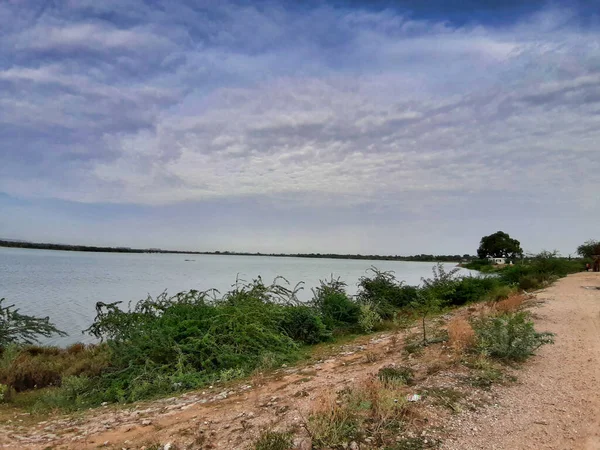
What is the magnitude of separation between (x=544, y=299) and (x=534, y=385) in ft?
32.1

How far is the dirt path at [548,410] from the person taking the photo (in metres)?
4.27

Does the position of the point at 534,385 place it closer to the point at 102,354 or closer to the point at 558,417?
the point at 558,417

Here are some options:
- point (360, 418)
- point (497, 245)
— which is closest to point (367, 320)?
point (360, 418)

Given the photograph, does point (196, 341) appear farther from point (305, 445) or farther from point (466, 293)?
point (466, 293)

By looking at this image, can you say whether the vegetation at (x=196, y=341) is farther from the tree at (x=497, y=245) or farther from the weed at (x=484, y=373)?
the tree at (x=497, y=245)

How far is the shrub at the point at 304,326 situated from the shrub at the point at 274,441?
24.3 feet

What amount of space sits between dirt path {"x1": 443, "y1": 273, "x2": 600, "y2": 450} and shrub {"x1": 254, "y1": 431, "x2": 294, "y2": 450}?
1517 millimetres

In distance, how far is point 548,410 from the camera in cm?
505

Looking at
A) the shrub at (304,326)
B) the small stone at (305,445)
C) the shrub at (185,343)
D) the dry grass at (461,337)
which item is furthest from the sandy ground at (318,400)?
the shrub at (304,326)

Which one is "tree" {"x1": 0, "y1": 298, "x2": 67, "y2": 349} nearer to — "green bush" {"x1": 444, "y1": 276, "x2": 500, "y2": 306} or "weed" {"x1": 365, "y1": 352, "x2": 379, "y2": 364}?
"weed" {"x1": 365, "y1": 352, "x2": 379, "y2": 364}

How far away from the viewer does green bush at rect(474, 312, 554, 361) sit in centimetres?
688

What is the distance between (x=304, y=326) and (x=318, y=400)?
7.16 m

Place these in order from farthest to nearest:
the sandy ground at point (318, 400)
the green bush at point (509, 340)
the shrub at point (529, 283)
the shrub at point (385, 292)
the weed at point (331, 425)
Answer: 1. the shrub at point (529, 283)
2. the shrub at point (385, 292)
3. the green bush at point (509, 340)
4. the sandy ground at point (318, 400)
5. the weed at point (331, 425)

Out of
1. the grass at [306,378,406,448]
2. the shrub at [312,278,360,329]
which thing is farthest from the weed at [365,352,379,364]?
the shrub at [312,278,360,329]
